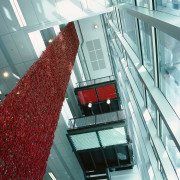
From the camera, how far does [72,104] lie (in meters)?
10.4

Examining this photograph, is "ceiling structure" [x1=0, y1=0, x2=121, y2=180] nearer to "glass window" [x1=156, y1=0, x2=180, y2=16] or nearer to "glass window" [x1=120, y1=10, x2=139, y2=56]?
"glass window" [x1=120, y1=10, x2=139, y2=56]

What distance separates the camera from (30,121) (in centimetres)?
385

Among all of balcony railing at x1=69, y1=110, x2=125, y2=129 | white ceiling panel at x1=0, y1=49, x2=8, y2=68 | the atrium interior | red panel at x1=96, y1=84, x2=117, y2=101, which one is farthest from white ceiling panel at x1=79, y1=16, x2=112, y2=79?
balcony railing at x1=69, y1=110, x2=125, y2=129

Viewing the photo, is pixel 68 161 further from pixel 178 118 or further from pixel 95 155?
pixel 178 118

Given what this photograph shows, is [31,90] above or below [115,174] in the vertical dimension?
above

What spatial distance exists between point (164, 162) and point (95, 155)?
5.71 meters

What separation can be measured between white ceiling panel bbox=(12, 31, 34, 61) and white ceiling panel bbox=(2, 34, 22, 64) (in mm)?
188

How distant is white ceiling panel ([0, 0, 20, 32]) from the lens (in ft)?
22.2

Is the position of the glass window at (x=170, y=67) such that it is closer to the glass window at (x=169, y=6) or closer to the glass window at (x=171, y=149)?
the glass window at (x=169, y=6)

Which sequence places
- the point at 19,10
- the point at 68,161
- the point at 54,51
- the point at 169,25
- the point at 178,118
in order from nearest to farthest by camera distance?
1. the point at 169,25
2. the point at 178,118
3. the point at 54,51
4. the point at 19,10
5. the point at 68,161

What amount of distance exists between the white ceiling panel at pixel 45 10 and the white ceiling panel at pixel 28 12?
17cm

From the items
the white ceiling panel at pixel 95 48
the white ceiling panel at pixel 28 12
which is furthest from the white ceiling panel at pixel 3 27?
the white ceiling panel at pixel 95 48

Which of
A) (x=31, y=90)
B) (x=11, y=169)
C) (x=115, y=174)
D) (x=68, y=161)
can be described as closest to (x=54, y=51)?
(x=31, y=90)

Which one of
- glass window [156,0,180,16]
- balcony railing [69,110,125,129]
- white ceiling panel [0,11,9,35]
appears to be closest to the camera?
glass window [156,0,180,16]
